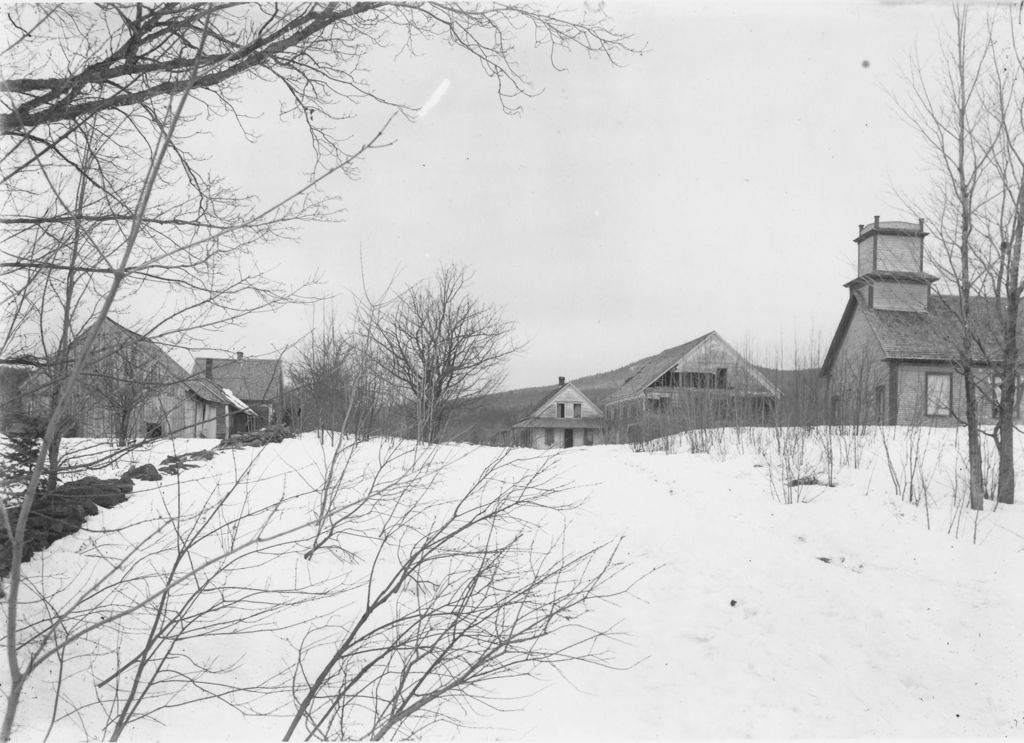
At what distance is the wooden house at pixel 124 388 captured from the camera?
3.35 metres

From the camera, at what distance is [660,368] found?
56.0 feet

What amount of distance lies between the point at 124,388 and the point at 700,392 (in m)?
10.1

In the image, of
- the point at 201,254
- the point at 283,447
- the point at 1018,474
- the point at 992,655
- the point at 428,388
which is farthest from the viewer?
the point at 283,447

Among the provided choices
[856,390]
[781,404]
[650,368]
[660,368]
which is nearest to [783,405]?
[781,404]

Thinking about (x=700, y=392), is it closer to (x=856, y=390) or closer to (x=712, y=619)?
(x=856, y=390)

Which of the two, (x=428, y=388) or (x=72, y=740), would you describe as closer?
(x=72, y=740)

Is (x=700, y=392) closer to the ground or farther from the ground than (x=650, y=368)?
closer to the ground

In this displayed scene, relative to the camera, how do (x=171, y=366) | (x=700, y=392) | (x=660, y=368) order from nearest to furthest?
(x=171, y=366)
(x=700, y=392)
(x=660, y=368)

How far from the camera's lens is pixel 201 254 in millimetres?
3797

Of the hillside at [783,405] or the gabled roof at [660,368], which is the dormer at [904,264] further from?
the gabled roof at [660,368]

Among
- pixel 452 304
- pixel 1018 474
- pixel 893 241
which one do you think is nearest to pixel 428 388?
pixel 452 304

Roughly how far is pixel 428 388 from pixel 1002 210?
550 centimetres

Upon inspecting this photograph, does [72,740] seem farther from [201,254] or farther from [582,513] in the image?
[582,513]

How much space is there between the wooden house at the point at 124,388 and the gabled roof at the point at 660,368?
9715 mm
